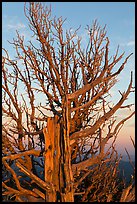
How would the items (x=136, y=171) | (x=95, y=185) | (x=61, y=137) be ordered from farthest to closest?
(x=95, y=185)
(x=61, y=137)
(x=136, y=171)

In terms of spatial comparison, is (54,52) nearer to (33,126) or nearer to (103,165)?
(33,126)

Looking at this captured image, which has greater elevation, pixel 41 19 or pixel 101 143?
pixel 41 19

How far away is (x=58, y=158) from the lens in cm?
566

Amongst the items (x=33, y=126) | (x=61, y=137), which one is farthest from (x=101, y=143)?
(x=33, y=126)

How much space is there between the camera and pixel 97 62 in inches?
310

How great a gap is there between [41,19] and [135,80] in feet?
10.0

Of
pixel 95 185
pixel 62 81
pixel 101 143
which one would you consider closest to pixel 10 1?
pixel 62 81

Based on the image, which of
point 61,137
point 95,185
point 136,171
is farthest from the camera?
point 95,185

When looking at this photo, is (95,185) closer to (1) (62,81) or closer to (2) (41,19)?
(1) (62,81)

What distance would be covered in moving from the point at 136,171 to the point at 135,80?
207cm

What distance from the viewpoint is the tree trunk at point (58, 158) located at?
5363 millimetres

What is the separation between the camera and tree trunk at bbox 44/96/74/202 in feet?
17.6

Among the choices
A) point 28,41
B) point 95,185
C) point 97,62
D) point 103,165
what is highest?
point 28,41

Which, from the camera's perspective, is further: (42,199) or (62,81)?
(62,81)
